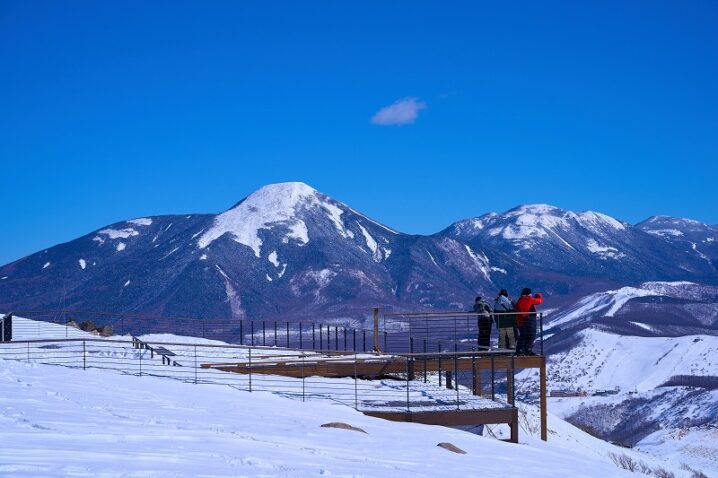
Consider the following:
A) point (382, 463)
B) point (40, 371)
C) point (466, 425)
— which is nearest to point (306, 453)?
point (382, 463)

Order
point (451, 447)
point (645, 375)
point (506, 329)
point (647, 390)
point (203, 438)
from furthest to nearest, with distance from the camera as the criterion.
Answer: point (645, 375), point (647, 390), point (506, 329), point (451, 447), point (203, 438)

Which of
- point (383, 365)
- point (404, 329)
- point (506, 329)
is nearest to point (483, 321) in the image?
point (506, 329)

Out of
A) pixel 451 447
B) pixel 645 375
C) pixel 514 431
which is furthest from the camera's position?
pixel 645 375

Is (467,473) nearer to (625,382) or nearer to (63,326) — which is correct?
(63,326)

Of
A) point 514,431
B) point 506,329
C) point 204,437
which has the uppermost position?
point 506,329

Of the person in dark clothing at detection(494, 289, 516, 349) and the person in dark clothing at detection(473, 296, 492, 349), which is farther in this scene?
the person in dark clothing at detection(473, 296, 492, 349)

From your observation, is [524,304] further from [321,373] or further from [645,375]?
[645,375]

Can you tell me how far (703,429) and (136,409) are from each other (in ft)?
137

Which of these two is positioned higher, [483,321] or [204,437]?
[483,321]

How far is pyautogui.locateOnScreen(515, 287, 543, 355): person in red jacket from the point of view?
21.7 m

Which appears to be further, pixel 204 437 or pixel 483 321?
pixel 483 321

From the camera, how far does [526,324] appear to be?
21812mm

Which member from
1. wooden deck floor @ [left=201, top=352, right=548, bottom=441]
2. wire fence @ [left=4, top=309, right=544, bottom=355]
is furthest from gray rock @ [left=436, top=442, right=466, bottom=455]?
wooden deck floor @ [left=201, top=352, right=548, bottom=441]

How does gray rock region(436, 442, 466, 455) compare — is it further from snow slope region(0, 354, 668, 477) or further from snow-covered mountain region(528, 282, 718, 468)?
snow-covered mountain region(528, 282, 718, 468)
